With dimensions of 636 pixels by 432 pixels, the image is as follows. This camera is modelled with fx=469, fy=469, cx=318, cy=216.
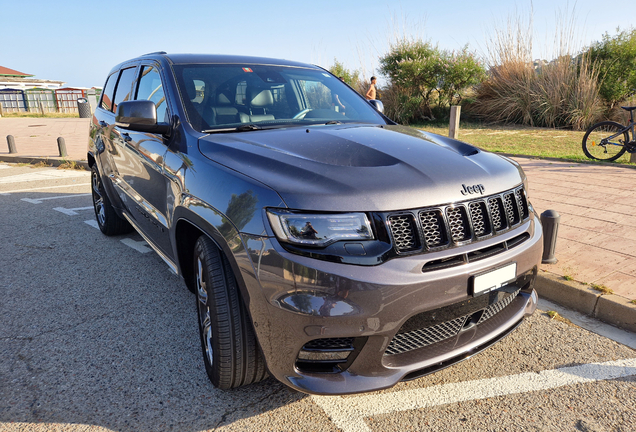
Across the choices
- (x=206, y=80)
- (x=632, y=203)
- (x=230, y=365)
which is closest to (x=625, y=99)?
(x=632, y=203)

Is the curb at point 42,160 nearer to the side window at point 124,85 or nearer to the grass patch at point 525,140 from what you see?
the side window at point 124,85

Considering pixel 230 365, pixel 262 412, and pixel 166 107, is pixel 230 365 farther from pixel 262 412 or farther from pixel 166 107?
pixel 166 107

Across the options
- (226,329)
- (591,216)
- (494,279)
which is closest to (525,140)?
(591,216)

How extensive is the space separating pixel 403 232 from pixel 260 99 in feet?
5.64

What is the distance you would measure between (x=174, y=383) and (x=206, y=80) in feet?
6.31

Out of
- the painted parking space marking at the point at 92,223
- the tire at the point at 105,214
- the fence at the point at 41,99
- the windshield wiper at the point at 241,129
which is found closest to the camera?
the windshield wiper at the point at 241,129

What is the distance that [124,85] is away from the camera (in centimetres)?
429

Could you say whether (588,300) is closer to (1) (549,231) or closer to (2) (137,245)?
(1) (549,231)

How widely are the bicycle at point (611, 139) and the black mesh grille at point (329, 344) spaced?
28.3ft

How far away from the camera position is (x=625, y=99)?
13188 mm

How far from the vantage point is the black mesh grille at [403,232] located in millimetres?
1962

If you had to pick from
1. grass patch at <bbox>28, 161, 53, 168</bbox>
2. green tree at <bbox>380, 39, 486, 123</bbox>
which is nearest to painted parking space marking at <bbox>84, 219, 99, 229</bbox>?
grass patch at <bbox>28, 161, 53, 168</bbox>

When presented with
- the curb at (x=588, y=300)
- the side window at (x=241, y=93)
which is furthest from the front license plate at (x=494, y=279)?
the side window at (x=241, y=93)

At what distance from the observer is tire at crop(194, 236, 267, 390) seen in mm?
2191
